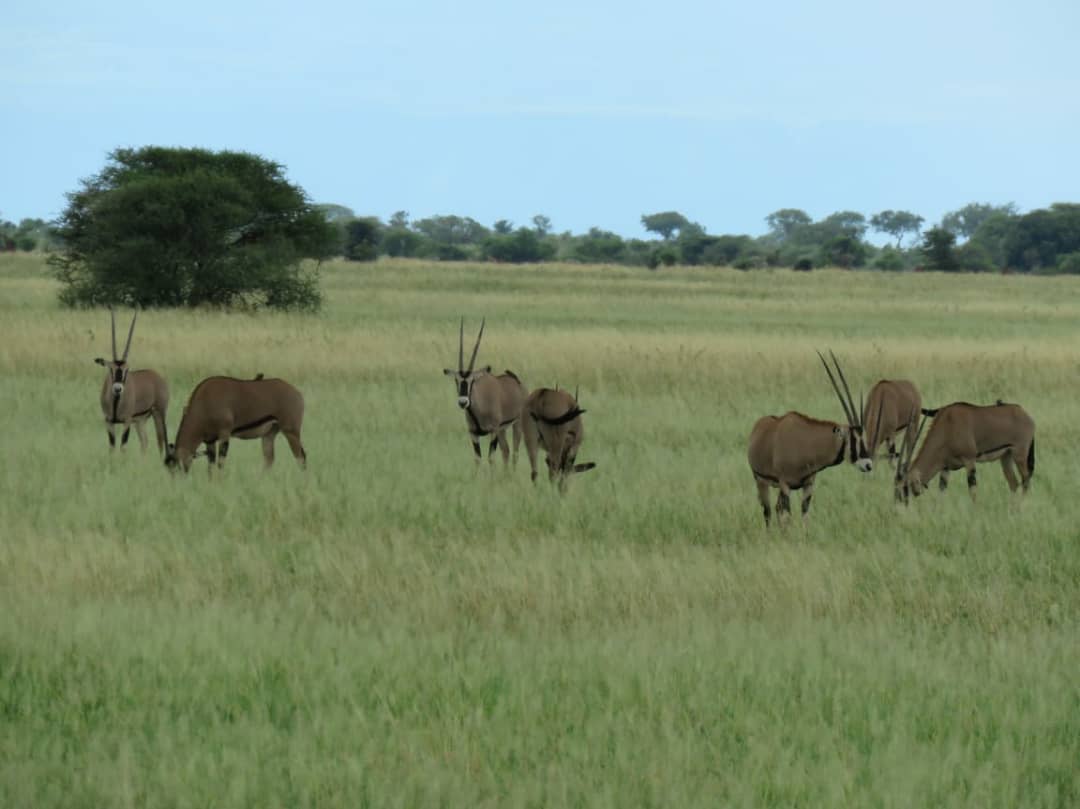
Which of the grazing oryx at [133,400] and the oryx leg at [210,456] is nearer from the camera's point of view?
the oryx leg at [210,456]

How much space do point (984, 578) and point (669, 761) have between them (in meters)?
4.55

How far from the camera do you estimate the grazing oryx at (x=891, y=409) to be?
14.4 metres

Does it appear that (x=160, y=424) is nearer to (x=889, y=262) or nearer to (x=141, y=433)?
(x=141, y=433)

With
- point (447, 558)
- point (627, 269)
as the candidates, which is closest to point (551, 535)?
point (447, 558)

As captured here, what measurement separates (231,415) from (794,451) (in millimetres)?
5334

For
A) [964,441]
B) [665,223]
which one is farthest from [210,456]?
[665,223]

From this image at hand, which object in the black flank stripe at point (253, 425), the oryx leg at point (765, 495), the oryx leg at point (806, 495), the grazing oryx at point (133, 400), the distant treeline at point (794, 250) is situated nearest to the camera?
the oryx leg at point (806, 495)

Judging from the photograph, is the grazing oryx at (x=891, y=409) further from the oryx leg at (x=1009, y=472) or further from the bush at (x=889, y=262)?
the bush at (x=889, y=262)

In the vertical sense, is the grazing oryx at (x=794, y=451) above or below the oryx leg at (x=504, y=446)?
above

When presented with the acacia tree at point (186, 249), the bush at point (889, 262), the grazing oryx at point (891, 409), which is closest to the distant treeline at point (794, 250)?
the bush at point (889, 262)

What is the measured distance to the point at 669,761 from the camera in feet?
20.2

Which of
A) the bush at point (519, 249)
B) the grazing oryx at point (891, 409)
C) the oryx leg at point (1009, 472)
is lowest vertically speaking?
the bush at point (519, 249)

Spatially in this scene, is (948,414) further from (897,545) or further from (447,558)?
(447,558)

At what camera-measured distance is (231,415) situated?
44.4 feet
